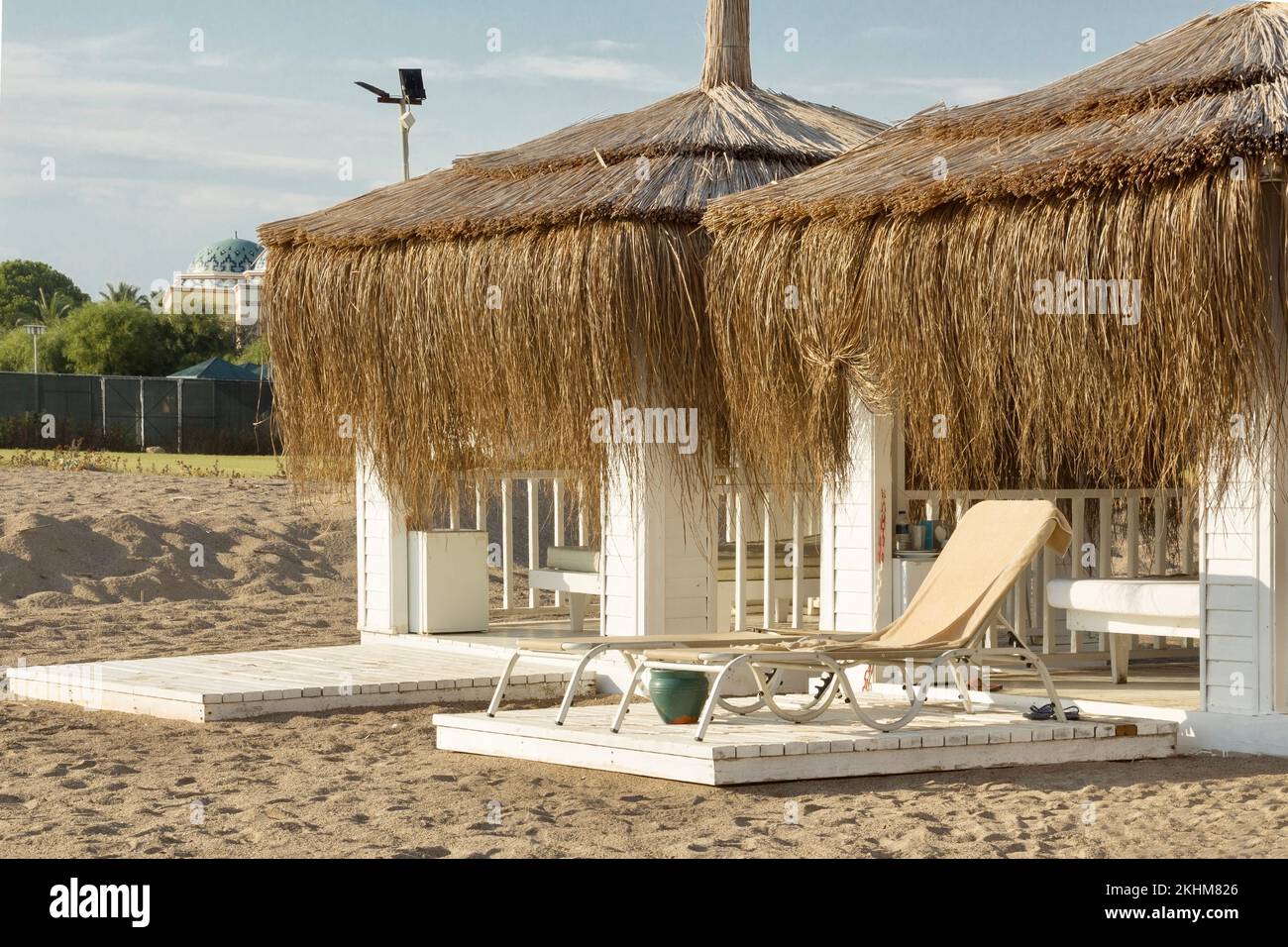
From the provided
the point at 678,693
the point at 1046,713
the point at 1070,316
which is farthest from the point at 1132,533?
the point at 678,693

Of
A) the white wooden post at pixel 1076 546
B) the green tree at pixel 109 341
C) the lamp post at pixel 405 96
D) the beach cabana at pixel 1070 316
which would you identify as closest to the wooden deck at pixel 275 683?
the beach cabana at pixel 1070 316

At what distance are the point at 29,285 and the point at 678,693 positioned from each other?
65382 millimetres

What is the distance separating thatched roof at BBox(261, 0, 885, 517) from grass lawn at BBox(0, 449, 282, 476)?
36.5 ft

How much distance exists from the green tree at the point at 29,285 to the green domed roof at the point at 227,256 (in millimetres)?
4891

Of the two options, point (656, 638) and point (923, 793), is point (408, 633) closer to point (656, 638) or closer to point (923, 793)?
point (656, 638)

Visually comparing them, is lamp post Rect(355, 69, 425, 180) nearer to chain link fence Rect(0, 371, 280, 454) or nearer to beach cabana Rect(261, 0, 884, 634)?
chain link fence Rect(0, 371, 280, 454)

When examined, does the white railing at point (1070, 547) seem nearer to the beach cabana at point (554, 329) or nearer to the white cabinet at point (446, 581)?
the beach cabana at point (554, 329)

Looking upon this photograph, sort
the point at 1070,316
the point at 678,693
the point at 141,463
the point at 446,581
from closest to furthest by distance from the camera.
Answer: the point at 1070,316 < the point at 678,693 < the point at 446,581 < the point at 141,463

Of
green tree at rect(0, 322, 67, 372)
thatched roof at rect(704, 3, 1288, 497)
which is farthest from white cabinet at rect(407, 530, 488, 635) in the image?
green tree at rect(0, 322, 67, 372)

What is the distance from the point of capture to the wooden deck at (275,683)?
8102 millimetres

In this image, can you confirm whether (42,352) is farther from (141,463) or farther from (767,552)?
(767,552)

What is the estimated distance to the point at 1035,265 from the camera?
6.68m

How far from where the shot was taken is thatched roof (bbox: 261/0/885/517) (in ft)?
27.5
